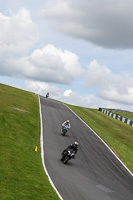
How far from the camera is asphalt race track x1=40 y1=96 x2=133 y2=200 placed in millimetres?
13516

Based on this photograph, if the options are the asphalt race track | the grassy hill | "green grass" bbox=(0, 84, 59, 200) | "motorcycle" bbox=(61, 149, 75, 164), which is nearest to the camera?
"green grass" bbox=(0, 84, 59, 200)

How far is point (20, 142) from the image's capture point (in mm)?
19906

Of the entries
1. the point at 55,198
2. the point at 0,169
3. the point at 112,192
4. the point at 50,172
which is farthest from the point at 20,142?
the point at 55,198

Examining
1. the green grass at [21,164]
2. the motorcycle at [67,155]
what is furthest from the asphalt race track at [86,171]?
the green grass at [21,164]

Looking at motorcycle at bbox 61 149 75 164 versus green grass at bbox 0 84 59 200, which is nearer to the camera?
green grass at bbox 0 84 59 200

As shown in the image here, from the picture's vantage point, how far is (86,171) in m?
17.5

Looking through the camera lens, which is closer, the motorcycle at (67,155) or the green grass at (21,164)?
the green grass at (21,164)

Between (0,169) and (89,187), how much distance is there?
15.3 ft

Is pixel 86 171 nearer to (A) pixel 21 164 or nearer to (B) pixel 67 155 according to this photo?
(B) pixel 67 155

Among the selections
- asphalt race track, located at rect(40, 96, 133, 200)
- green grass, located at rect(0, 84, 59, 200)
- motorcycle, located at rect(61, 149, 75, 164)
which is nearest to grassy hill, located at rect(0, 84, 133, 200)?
green grass, located at rect(0, 84, 59, 200)

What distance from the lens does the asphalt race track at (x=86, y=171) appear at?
13.5 meters

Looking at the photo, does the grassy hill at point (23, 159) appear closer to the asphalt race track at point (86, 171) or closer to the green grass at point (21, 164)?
the green grass at point (21, 164)

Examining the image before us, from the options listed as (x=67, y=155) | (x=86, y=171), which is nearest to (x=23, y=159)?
(x=67, y=155)

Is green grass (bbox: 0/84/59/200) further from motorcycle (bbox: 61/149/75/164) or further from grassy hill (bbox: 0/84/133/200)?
motorcycle (bbox: 61/149/75/164)
